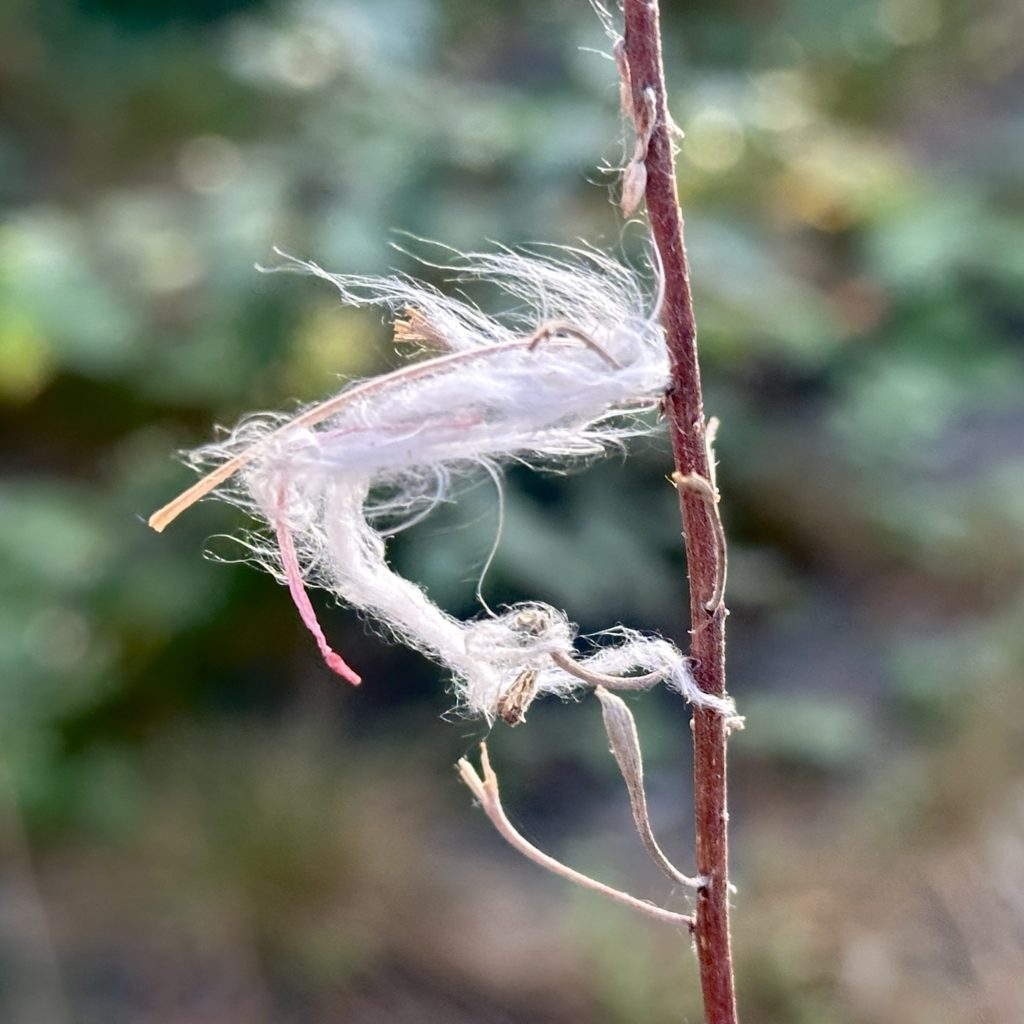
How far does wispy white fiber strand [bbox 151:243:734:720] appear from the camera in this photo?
25 cm

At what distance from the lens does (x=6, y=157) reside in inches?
62.2

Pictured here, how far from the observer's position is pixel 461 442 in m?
0.25

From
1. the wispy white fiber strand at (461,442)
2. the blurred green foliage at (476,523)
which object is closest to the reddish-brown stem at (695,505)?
the wispy white fiber strand at (461,442)

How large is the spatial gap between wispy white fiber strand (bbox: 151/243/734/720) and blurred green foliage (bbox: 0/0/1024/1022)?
26.2 inches

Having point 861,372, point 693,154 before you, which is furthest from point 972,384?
point 693,154

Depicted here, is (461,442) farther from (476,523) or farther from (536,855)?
(476,523)

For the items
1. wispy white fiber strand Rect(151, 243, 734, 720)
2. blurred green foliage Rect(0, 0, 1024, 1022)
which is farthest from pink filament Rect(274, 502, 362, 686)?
blurred green foliage Rect(0, 0, 1024, 1022)

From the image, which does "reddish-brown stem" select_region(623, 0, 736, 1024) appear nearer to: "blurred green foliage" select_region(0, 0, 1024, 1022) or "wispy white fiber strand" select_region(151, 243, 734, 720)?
"wispy white fiber strand" select_region(151, 243, 734, 720)

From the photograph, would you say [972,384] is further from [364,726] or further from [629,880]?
[364,726]

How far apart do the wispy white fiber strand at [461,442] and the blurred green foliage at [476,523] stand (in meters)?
0.67

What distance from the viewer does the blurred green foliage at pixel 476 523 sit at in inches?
41.7

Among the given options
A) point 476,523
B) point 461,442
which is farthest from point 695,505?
point 476,523

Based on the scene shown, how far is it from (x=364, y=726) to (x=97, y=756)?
0.38m

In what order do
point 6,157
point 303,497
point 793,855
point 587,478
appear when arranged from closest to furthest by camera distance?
point 303,497, point 587,478, point 793,855, point 6,157
